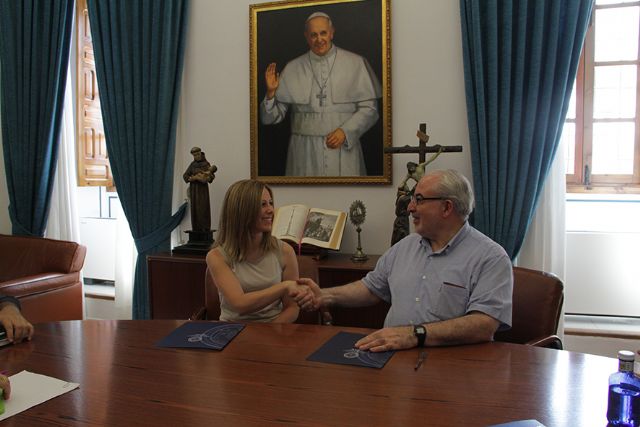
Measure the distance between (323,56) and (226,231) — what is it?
6.11 feet

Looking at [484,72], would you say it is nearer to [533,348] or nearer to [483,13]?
[483,13]

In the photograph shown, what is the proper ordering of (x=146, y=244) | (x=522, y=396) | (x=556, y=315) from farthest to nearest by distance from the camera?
1. (x=146, y=244)
2. (x=556, y=315)
3. (x=522, y=396)

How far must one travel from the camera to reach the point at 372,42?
3648 mm

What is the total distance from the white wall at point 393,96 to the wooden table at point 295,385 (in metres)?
1.96

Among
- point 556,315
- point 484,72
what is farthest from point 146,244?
point 556,315

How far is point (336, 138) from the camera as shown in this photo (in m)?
3.75

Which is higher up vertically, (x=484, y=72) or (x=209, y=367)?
(x=484, y=72)

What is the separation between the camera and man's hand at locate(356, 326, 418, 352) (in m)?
1.73

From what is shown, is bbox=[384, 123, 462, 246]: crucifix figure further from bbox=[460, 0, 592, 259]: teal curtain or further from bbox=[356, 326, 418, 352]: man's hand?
bbox=[356, 326, 418, 352]: man's hand

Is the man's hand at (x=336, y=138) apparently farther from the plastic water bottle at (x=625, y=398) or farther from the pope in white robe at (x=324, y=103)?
the plastic water bottle at (x=625, y=398)

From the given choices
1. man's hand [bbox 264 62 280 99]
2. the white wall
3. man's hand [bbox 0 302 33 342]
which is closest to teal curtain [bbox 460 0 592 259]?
the white wall

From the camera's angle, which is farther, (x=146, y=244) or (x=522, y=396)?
(x=146, y=244)

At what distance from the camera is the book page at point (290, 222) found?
3.50 meters

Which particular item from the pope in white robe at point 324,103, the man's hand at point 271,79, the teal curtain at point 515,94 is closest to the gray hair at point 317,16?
the pope in white robe at point 324,103
